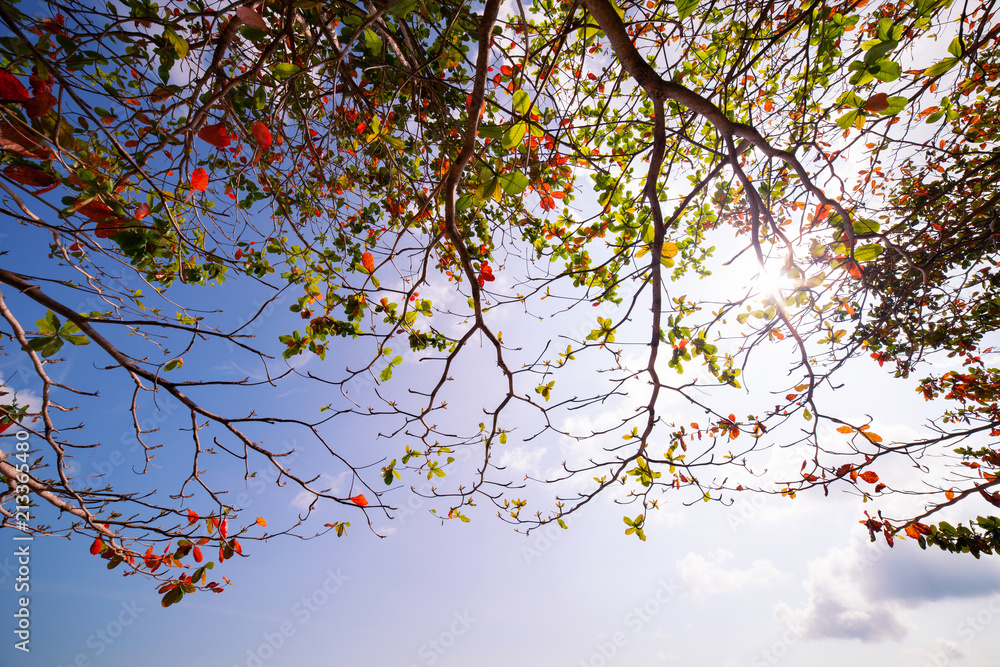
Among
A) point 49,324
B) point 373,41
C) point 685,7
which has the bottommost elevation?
point 49,324

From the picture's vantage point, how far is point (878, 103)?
1384 mm

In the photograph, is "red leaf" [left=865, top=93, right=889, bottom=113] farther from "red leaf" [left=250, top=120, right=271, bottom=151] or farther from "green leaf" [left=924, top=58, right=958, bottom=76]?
"red leaf" [left=250, top=120, right=271, bottom=151]

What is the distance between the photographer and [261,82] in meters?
2.44

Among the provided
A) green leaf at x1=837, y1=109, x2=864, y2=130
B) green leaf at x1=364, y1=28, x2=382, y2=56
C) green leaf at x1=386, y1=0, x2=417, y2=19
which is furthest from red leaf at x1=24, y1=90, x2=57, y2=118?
green leaf at x1=837, y1=109, x2=864, y2=130

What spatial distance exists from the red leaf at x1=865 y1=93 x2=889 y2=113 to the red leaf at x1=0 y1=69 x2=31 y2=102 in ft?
9.73

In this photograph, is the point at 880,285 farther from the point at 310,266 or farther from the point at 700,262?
the point at 310,266

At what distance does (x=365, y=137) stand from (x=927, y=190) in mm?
4781

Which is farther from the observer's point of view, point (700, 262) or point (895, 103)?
point (700, 262)

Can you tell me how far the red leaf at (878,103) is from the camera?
53.7 inches

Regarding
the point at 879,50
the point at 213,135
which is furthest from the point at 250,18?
the point at 879,50

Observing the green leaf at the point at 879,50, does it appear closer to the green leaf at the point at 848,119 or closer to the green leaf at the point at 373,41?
the green leaf at the point at 848,119

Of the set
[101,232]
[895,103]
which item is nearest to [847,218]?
[895,103]

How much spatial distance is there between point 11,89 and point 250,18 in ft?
2.65

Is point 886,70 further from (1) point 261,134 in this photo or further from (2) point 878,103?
(1) point 261,134
